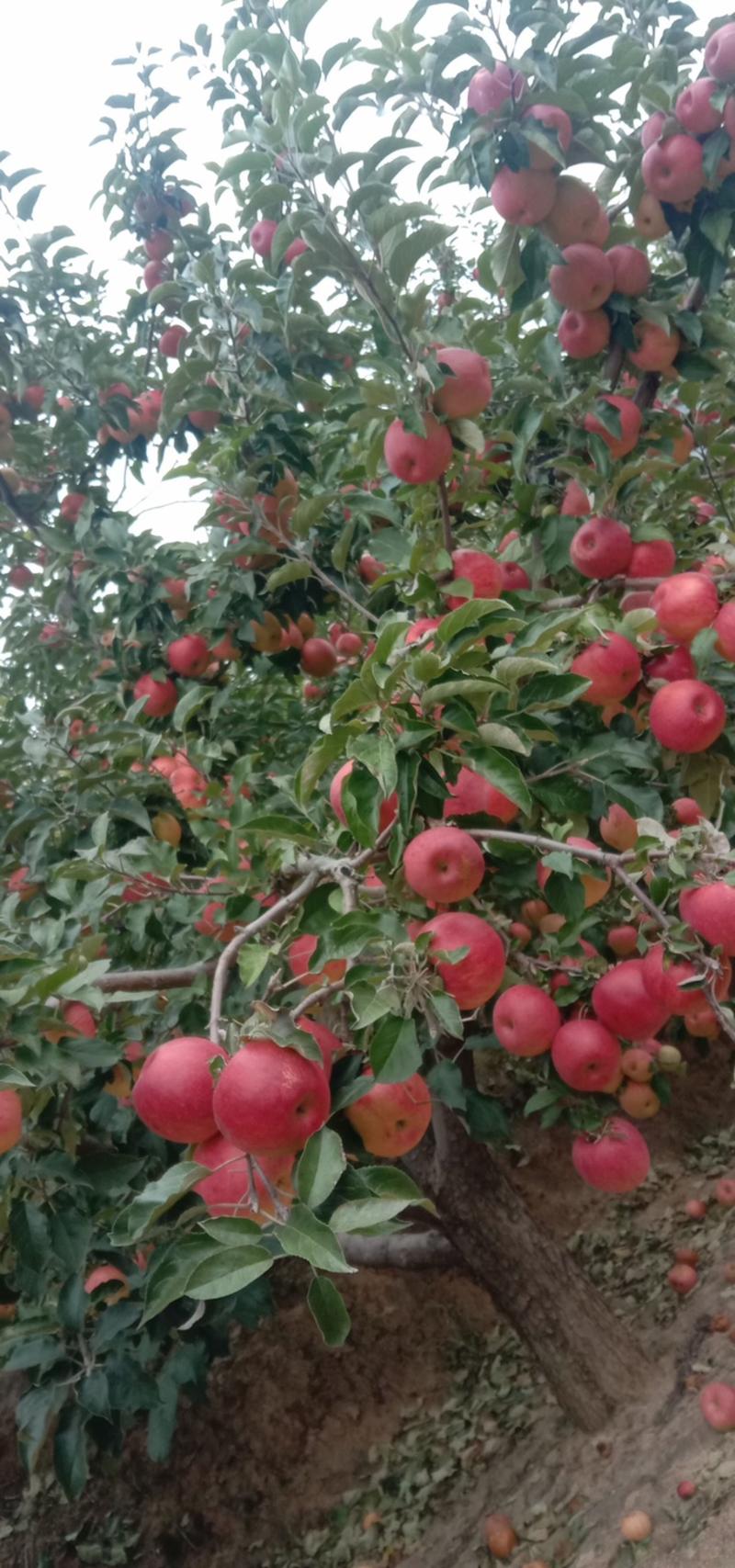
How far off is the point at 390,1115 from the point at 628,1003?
734 millimetres

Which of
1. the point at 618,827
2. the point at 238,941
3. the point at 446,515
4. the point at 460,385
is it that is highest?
the point at 460,385

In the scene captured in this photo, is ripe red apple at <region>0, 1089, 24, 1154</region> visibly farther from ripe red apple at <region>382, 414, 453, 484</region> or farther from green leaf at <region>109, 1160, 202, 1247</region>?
ripe red apple at <region>382, 414, 453, 484</region>

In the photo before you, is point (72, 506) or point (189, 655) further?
point (72, 506)

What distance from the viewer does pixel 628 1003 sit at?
192 cm

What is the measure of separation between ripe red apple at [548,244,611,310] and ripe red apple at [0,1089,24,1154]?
198 cm

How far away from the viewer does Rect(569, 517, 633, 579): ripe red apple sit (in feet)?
7.20

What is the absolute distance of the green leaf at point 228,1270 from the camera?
3.01ft

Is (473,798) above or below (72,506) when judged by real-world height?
below

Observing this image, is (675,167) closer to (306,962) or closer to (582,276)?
(582,276)

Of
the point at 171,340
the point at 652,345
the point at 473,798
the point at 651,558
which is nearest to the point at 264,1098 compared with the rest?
the point at 473,798

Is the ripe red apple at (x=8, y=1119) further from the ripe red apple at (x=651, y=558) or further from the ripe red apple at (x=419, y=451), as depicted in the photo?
the ripe red apple at (x=651, y=558)

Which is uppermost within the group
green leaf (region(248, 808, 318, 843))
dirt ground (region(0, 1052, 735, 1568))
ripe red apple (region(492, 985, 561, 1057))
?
green leaf (region(248, 808, 318, 843))

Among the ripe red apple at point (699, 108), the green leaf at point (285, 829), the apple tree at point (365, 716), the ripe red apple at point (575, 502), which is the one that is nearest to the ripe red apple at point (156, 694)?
the apple tree at point (365, 716)

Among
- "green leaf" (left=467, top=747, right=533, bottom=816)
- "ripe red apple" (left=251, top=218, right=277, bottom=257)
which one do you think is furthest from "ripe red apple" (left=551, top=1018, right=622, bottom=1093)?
"ripe red apple" (left=251, top=218, right=277, bottom=257)
